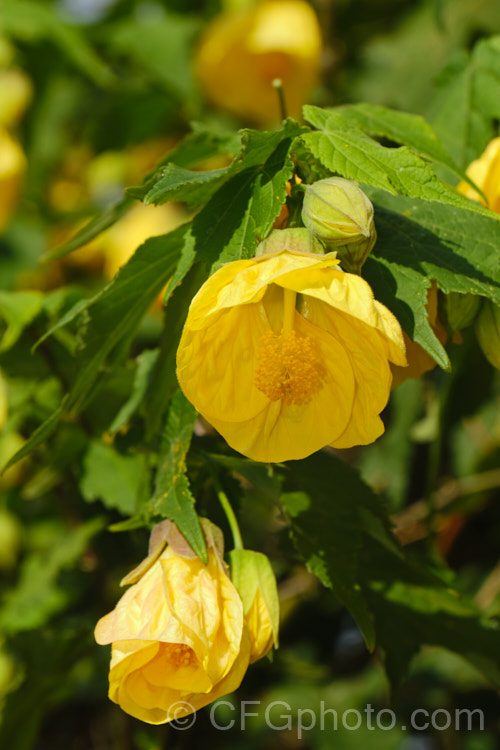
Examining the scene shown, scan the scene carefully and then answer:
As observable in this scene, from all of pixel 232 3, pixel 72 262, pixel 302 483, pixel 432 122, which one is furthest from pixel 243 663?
pixel 232 3

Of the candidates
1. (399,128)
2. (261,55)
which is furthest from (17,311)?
(261,55)

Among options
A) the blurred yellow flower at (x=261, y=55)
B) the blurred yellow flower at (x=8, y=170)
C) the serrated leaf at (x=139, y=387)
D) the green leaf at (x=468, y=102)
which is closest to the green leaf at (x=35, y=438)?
the serrated leaf at (x=139, y=387)

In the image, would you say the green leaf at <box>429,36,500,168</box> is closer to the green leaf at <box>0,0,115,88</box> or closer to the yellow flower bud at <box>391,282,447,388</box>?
the yellow flower bud at <box>391,282,447,388</box>

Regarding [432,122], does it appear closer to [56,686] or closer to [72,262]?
[56,686]

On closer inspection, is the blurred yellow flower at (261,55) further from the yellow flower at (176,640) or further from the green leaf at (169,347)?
the yellow flower at (176,640)

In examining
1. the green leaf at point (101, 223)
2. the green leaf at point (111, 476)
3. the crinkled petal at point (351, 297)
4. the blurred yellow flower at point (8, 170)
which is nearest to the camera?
the crinkled petal at point (351, 297)

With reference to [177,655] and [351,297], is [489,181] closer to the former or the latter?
[351,297]
